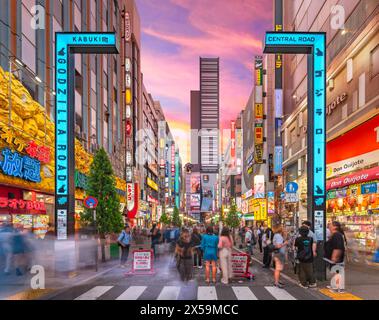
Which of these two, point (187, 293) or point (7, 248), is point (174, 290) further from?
point (7, 248)

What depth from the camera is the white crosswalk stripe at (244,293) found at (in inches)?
442

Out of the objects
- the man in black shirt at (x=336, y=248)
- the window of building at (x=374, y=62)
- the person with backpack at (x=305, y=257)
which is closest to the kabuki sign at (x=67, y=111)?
the person with backpack at (x=305, y=257)

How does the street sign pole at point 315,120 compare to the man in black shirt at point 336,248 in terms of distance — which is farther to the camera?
the street sign pole at point 315,120

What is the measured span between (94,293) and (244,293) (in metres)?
4.20

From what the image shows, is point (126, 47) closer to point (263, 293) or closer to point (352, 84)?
point (352, 84)

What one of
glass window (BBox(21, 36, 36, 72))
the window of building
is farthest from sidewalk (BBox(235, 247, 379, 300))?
glass window (BBox(21, 36, 36, 72))

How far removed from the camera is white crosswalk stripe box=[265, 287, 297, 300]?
36.6 ft

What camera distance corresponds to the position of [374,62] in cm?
2055

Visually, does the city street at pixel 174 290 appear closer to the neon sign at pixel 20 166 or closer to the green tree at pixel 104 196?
the neon sign at pixel 20 166

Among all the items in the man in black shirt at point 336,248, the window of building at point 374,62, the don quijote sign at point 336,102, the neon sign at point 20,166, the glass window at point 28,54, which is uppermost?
the glass window at point 28,54

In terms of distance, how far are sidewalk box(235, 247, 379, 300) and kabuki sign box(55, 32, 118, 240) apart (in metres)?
8.50

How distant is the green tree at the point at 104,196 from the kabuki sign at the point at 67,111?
32.1ft
